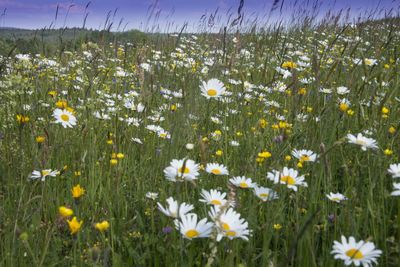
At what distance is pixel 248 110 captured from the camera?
3109 mm

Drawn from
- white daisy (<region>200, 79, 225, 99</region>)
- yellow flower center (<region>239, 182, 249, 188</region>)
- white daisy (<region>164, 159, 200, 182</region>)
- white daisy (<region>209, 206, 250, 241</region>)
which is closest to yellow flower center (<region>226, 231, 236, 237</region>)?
white daisy (<region>209, 206, 250, 241</region>)

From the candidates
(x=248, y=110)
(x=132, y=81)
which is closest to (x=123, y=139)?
(x=248, y=110)

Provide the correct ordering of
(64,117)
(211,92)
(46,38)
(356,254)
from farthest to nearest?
(46,38) → (211,92) → (64,117) → (356,254)

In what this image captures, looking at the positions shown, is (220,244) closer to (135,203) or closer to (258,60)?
(135,203)

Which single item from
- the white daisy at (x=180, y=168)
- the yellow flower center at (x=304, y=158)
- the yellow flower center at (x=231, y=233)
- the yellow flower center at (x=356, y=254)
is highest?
the white daisy at (x=180, y=168)

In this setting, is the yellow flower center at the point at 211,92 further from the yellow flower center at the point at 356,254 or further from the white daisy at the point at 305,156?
the yellow flower center at the point at 356,254

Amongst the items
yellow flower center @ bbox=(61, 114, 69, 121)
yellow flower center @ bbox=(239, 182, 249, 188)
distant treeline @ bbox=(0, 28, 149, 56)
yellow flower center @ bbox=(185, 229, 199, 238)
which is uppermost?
distant treeline @ bbox=(0, 28, 149, 56)

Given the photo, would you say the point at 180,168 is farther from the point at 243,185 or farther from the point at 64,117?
the point at 64,117

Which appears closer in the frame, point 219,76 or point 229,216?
point 229,216

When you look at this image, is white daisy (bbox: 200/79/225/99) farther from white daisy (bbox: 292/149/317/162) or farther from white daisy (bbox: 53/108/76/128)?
white daisy (bbox: 53/108/76/128)

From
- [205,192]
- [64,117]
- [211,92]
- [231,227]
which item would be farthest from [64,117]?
[231,227]

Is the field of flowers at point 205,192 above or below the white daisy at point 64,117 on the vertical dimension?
below

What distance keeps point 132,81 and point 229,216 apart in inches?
123

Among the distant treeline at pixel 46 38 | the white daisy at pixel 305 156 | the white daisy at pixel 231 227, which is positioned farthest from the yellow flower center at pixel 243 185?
the distant treeline at pixel 46 38
